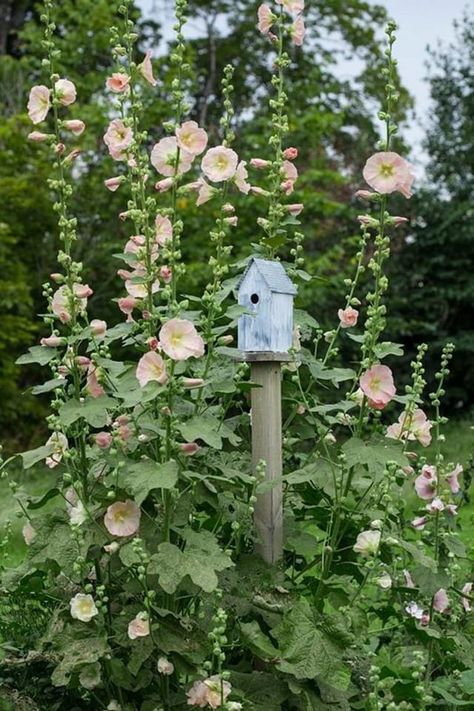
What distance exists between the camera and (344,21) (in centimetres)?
1844

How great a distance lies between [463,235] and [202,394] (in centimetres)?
1123

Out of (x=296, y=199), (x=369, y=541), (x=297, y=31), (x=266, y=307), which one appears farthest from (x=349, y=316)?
(x=296, y=199)

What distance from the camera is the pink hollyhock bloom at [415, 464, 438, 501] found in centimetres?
290

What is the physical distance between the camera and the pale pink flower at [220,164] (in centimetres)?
256

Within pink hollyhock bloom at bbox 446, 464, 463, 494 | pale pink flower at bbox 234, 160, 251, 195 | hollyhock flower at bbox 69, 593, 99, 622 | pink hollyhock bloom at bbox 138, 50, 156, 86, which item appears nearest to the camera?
hollyhock flower at bbox 69, 593, 99, 622

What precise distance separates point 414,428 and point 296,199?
9.67 m

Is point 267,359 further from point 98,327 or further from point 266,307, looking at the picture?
point 98,327

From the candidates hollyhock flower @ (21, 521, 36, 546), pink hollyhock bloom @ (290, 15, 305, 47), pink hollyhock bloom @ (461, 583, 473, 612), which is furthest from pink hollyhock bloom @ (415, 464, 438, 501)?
pink hollyhock bloom @ (290, 15, 305, 47)

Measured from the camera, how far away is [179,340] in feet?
7.52

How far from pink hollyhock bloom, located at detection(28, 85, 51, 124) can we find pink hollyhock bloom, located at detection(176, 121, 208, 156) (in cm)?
35

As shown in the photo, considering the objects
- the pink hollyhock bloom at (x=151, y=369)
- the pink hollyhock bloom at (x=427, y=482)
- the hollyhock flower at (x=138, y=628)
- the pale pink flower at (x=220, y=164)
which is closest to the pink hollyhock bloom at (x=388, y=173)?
the pale pink flower at (x=220, y=164)

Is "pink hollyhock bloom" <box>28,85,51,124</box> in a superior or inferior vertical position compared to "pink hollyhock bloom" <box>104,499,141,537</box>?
superior

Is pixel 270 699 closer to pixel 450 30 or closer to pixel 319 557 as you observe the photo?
pixel 319 557

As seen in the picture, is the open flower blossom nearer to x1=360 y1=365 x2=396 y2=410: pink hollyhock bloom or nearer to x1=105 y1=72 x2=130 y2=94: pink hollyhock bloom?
x1=360 y1=365 x2=396 y2=410: pink hollyhock bloom
